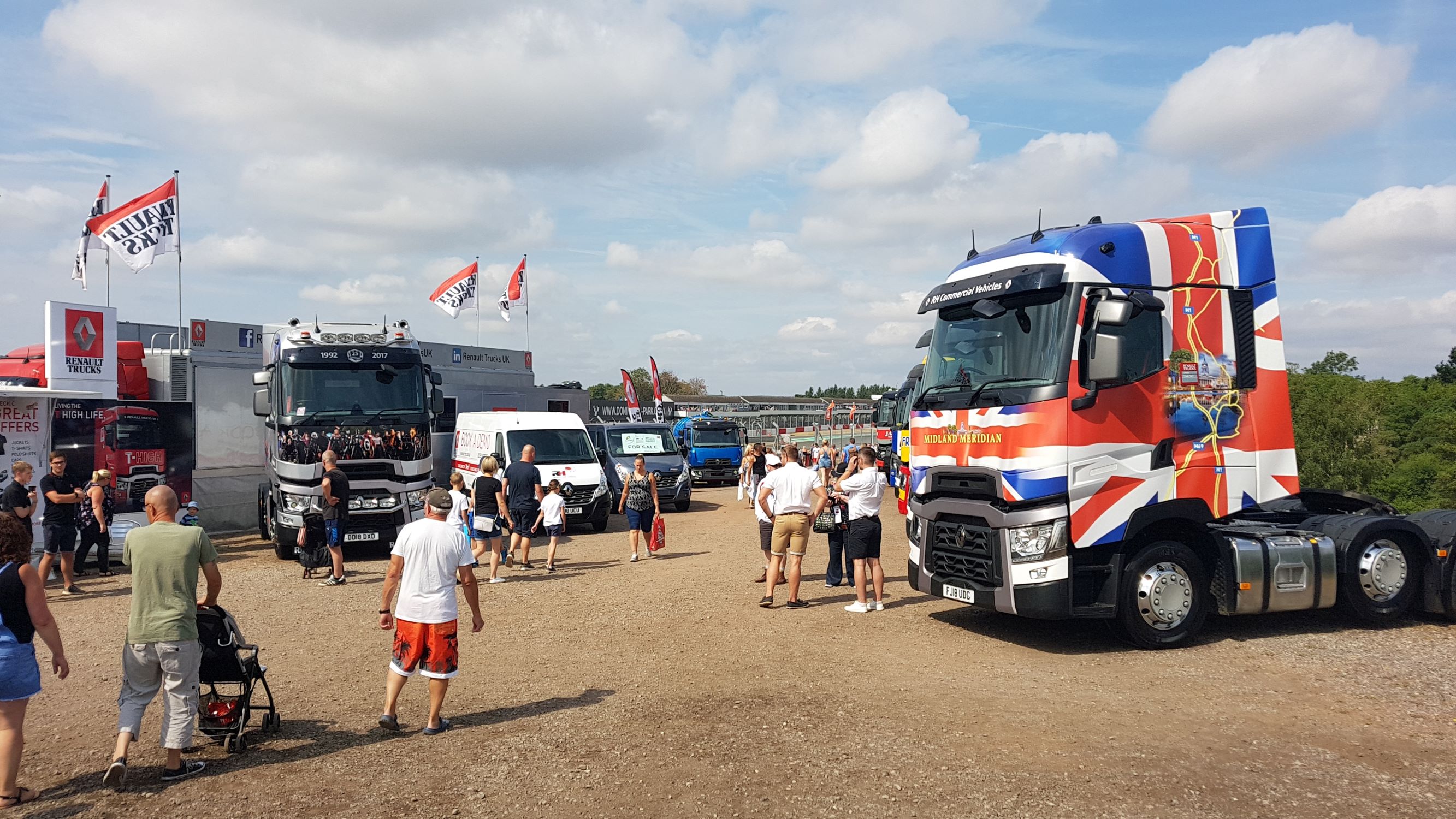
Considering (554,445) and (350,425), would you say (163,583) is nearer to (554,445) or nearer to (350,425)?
(350,425)

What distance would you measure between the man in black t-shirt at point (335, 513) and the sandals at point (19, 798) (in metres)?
7.65

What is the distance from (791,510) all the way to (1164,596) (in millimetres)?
3874

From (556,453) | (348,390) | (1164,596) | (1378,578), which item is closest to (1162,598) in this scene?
(1164,596)

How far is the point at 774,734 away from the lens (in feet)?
20.9

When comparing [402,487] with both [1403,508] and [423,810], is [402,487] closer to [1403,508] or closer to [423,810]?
[423,810]

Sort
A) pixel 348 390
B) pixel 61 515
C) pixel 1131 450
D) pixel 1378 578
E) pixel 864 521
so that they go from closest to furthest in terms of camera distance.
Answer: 1. pixel 1131 450
2. pixel 1378 578
3. pixel 864 521
4. pixel 61 515
5. pixel 348 390

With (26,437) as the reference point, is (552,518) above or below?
below

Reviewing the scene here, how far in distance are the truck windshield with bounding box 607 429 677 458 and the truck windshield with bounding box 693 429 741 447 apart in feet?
22.7

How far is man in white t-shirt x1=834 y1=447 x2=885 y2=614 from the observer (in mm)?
10461

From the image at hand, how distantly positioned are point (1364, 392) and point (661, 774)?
17.1m

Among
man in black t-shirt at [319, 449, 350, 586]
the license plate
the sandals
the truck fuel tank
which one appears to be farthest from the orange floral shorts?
man in black t-shirt at [319, 449, 350, 586]

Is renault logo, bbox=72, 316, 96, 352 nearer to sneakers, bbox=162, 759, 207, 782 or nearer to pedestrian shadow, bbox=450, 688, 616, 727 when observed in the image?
sneakers, bbox=162, 759, 207, 782

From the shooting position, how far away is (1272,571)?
885 cm

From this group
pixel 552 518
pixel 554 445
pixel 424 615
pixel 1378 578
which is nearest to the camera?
pixel 424 615
